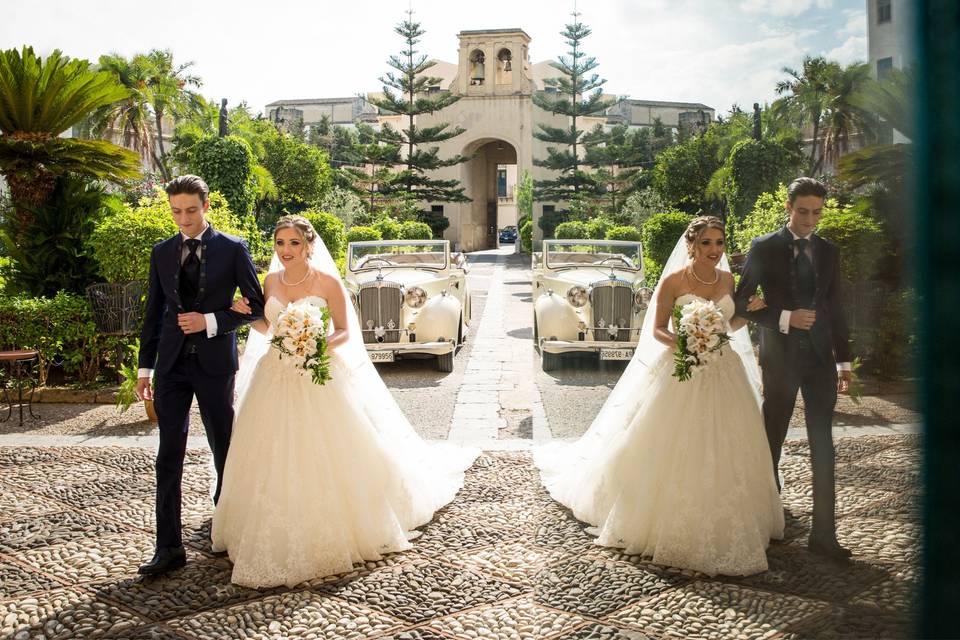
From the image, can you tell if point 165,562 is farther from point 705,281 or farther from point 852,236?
point 852,236

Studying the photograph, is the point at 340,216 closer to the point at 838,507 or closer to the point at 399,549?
the point at 399,549

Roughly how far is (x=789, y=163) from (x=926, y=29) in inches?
32.5

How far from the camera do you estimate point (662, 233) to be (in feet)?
10.9

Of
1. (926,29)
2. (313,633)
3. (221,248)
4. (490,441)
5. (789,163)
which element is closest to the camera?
(926,29)

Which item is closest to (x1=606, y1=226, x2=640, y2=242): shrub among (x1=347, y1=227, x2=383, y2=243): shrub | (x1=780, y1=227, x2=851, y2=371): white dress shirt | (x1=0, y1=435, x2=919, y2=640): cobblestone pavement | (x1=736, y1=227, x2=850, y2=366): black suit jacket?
(x1=0, y1=435, x2=919, y2=640): cobblestone pavement

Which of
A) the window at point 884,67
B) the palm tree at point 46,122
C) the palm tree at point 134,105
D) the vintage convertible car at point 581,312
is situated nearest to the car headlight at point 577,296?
the vintage convertible car at point 581,312

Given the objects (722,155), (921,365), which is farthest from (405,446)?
(921,365)

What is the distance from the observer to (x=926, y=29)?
434 mm

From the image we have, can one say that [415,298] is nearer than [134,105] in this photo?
Yes

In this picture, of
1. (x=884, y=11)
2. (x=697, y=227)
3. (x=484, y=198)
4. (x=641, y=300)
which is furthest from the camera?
(x=484, y=198)

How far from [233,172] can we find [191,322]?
398 cm

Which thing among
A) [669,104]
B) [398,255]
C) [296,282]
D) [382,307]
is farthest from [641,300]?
[669,104]

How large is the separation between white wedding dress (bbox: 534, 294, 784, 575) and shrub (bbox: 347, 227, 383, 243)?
3.90m

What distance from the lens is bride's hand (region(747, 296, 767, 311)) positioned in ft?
4.45
